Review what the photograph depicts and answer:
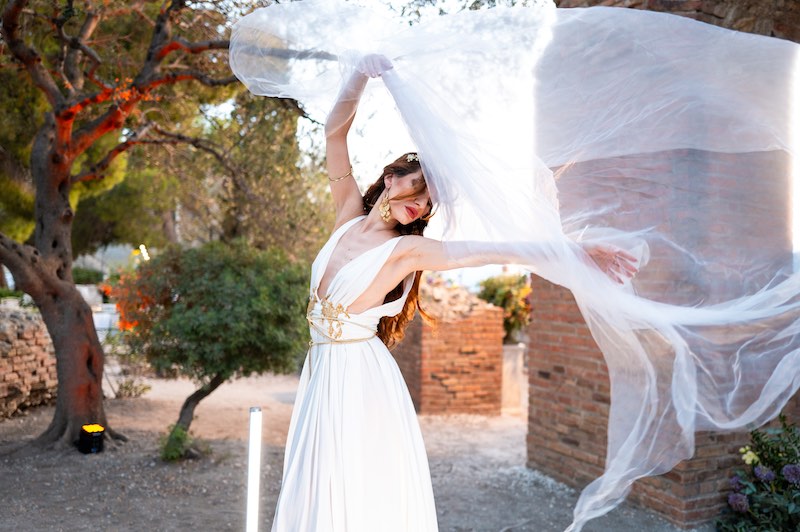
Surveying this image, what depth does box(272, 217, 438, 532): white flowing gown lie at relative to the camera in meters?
2.40

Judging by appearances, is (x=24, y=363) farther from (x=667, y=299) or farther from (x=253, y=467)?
(x=667, y=299)

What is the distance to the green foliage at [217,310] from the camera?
6.22 meters

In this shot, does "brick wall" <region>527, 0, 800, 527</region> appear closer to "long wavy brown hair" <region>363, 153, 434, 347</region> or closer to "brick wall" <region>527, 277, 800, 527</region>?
"brick wall" <region>527, 277, 800, 527</region>

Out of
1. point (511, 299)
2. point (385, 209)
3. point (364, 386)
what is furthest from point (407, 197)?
point (511, 299)

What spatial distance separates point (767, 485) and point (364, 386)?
3.18m

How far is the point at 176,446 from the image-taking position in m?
6.06

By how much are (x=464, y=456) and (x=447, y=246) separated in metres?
4.76

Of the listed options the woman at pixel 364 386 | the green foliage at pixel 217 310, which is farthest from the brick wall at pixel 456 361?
the woman at pixel 364 386

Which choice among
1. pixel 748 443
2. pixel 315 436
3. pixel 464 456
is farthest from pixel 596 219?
pixel 464 456

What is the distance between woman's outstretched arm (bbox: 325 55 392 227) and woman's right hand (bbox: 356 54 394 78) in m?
0.02

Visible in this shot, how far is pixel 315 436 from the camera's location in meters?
2.46

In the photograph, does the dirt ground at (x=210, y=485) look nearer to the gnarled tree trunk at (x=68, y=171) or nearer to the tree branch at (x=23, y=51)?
the gnarled tree trunk at (x=68, y=171)

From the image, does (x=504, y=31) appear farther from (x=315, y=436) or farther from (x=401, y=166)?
(x=315, y=436)

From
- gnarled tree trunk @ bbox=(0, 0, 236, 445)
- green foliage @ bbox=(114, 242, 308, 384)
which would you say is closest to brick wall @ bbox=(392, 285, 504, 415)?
green foliage @ bbox=(114, 242, 308, 384)
